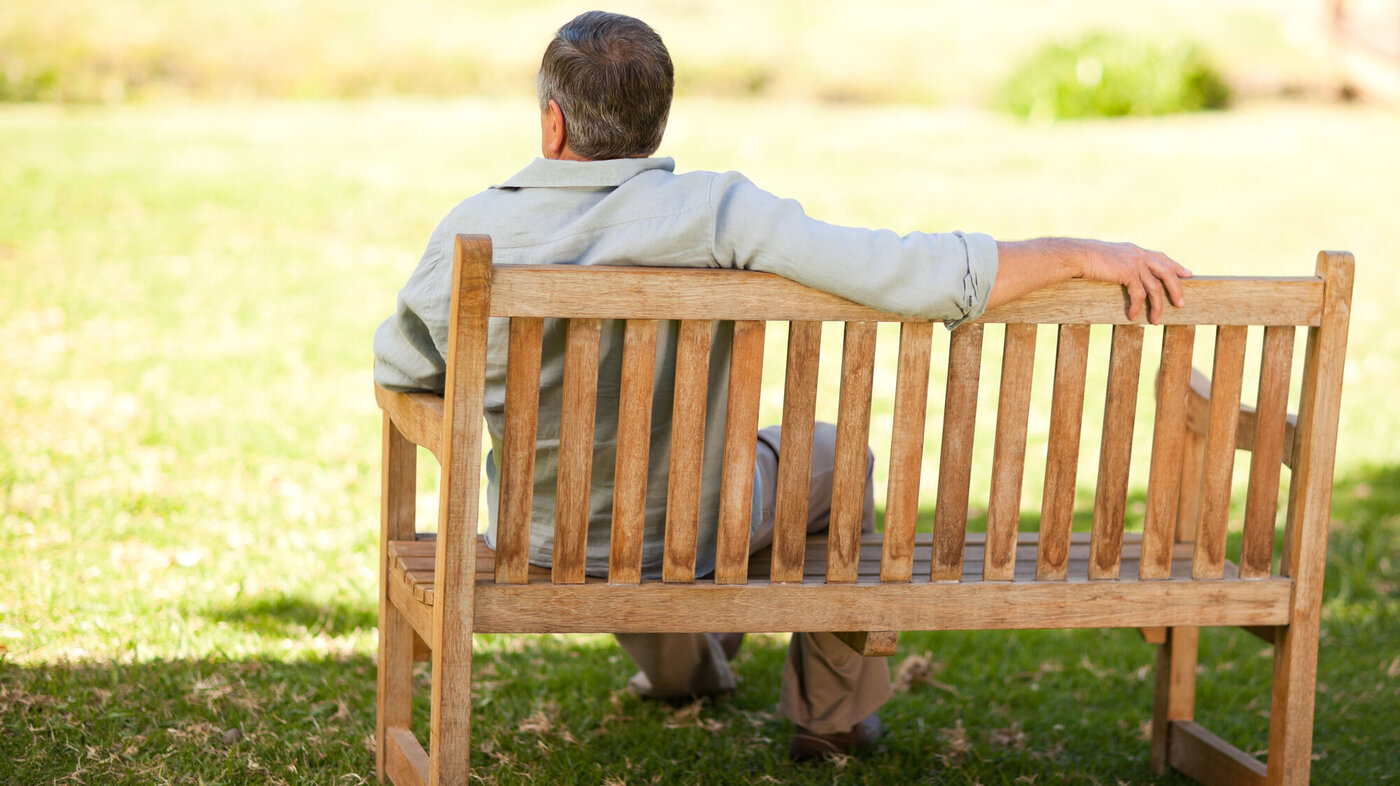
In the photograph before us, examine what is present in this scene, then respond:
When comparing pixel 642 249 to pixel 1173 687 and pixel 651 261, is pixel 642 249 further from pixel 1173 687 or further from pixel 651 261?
pixel 1173 687

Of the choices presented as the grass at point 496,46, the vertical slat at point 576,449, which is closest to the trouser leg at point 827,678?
the vertical slat at point 576,449

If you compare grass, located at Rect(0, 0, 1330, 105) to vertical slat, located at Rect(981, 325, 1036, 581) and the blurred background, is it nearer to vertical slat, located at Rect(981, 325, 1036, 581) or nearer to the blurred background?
the blurred background

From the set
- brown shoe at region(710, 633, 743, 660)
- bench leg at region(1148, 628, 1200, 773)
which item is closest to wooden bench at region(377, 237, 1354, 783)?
bench leg at region(1148, 628, 1200, 773)

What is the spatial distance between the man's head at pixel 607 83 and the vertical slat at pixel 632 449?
1.12 feet

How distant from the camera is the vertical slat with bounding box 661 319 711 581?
2338 millimetres

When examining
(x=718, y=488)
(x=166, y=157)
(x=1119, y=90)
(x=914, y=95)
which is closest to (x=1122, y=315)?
(x=718, y=488)

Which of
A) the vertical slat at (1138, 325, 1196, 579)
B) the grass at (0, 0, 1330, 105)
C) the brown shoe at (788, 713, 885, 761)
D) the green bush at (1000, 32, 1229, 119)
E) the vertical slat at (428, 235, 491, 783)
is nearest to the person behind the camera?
the vertical slat at (428, 235, 491, 783)

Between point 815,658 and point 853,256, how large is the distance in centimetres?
108

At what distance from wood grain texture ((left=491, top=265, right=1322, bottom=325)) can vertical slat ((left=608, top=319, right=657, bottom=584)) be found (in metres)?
0.07

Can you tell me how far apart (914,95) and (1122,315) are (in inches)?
637

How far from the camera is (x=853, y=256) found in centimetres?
226

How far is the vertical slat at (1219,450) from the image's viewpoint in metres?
2.50

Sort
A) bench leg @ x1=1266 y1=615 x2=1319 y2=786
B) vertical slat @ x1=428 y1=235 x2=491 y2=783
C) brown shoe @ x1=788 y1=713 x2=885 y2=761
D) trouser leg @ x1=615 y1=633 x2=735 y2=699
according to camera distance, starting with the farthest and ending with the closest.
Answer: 1. trouser leg @ x1=615 y1=633 x2=735 y2=699
2. brown shoe @ x1=788 y1=713 x2=885 y2=761
3. bench leg @ x1=1266 y1=615 x2=1319 y2=786
4. vertical slat @ x1=428 y1=235 x2=491 y2=783

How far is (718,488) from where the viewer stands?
103 inches
